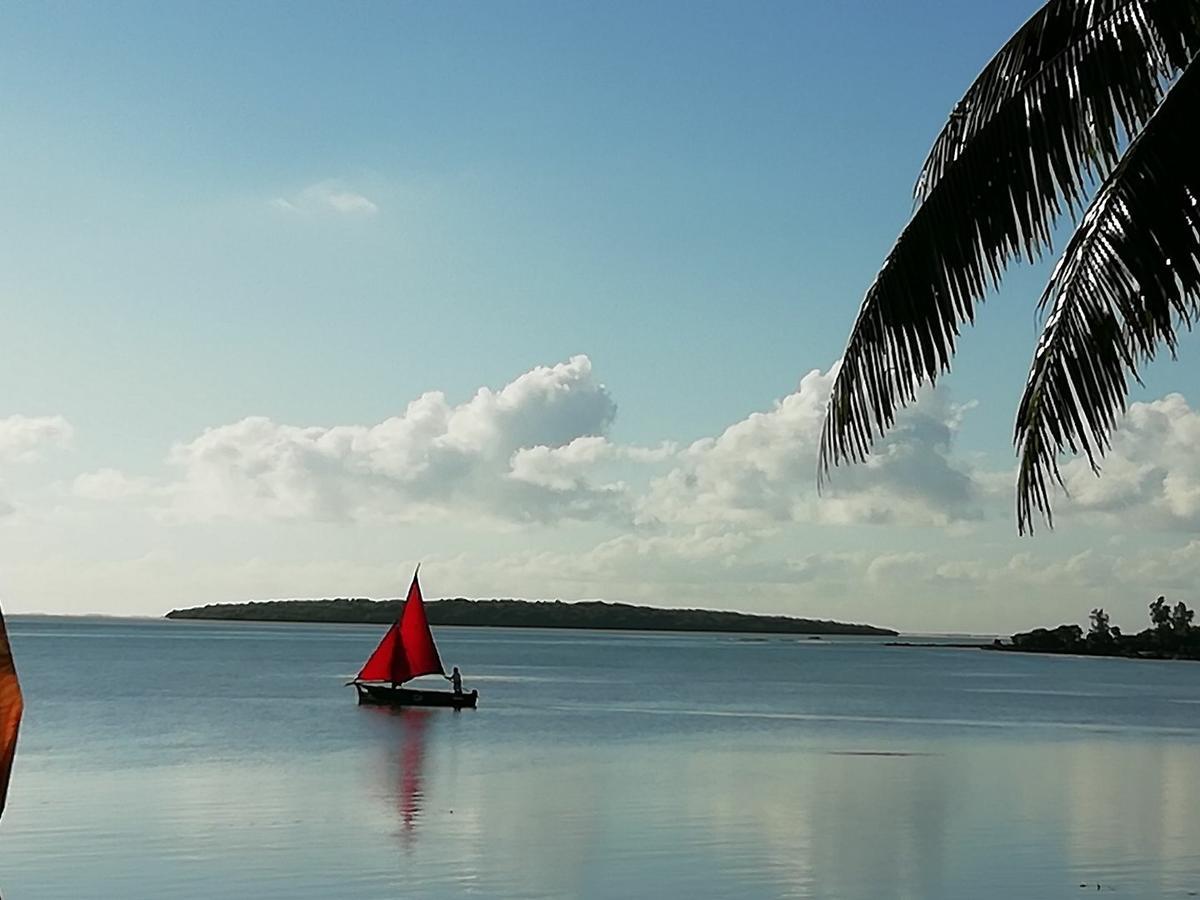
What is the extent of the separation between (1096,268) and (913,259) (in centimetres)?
84

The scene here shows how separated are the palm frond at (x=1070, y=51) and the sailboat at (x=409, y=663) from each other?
46130mm

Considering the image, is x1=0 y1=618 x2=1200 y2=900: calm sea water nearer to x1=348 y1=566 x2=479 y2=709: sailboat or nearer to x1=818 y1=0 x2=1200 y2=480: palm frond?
x1=348 y1=566 x2=479 y2=709: sailboat

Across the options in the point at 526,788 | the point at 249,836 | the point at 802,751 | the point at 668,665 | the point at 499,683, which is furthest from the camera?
the point at 668,665

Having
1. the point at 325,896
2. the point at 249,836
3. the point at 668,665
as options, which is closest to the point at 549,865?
the point at 325,896

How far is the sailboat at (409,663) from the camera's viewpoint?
55.1 meters

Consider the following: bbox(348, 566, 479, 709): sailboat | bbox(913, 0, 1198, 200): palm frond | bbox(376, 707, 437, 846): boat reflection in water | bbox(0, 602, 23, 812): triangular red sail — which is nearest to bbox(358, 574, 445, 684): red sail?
bbox(348, 566, 479, 709): sailboat

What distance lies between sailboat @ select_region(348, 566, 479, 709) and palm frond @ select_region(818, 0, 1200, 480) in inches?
1823

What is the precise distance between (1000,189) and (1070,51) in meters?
0.64

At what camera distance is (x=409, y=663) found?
187 ft

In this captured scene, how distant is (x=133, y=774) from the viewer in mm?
38438

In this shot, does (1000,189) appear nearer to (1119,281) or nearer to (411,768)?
(1119,281)

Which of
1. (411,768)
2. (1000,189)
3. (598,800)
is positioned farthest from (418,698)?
(1000,189)

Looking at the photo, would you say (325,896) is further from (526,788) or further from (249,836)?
(526,788)

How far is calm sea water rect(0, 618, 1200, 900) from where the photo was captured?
23.1 meters
